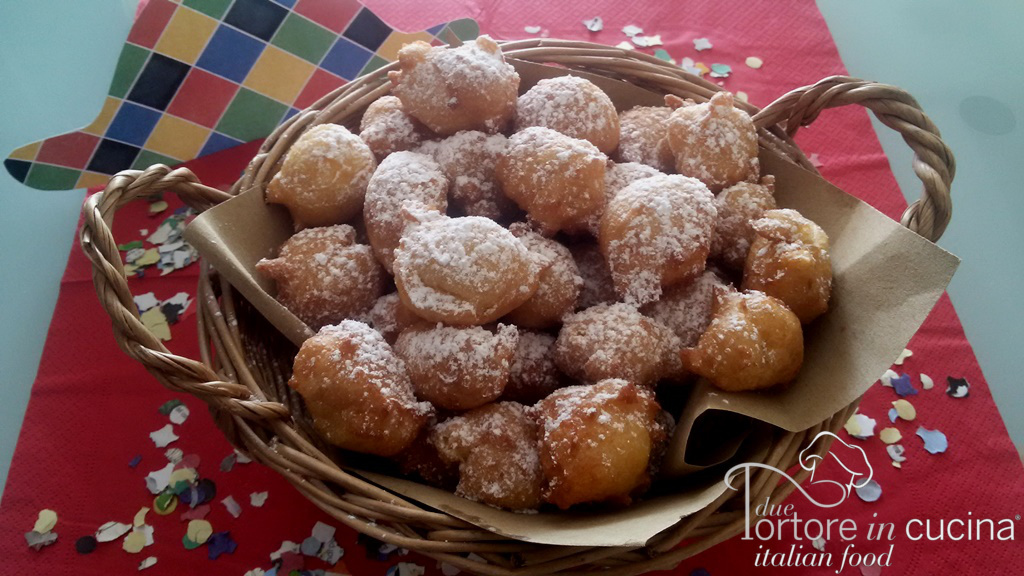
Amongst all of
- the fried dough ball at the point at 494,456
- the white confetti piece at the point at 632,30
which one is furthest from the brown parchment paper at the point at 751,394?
the white confetti piece at the point at 632,30

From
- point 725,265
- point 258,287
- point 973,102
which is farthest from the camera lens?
point 973,102

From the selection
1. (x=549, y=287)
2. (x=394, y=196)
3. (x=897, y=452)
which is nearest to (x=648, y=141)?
(x=549, y=287)

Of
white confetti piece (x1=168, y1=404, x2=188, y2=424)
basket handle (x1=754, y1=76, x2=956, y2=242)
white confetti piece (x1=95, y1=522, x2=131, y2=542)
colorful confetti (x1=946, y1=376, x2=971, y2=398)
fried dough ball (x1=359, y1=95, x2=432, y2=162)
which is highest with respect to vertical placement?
basket handle (x1=754, y1=76, x2=956, y2=242)

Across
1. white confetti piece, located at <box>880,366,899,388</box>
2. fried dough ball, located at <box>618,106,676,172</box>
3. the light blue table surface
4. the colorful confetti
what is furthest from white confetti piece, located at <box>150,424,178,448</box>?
the colorful confetti

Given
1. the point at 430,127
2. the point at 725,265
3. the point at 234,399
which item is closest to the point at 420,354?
the point at 234,399

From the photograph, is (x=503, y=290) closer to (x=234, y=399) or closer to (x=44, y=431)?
(x=234, y=399)

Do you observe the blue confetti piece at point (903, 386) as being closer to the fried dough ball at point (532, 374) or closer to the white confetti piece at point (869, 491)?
the white confetti piece at point (869, 491)

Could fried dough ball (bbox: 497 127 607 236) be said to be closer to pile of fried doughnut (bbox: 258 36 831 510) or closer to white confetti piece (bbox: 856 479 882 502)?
pile of fried doughnut (bbox: 258 36 831 510)

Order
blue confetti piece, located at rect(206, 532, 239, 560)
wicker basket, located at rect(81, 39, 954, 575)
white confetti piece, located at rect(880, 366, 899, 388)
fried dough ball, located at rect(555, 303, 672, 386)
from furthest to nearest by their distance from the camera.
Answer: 1. white confetti piece, located at rect(880, 366, 899, 388)
2. blue confetti piece, located at rect(206, 532, 239, 560)
3. fried dough ball, located at rect(555, 303, 672, 386)
4. wicker basket, located at rect(81, 39, 954, 575)
